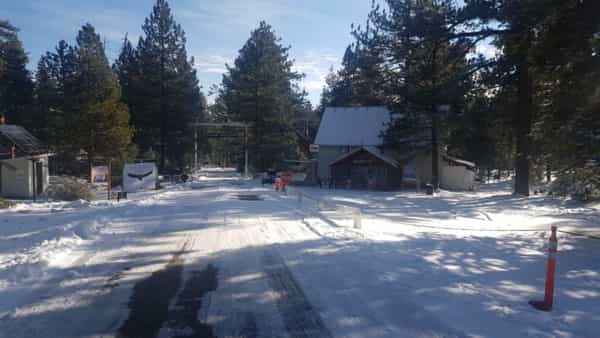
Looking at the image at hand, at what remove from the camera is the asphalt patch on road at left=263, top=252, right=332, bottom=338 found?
5.11 meters

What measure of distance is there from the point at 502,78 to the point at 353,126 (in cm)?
1911

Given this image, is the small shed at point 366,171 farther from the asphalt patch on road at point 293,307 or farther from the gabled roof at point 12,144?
the asphalt patch on road at point 293,307

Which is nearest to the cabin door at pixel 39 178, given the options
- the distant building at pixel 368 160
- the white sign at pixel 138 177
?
the white sign at pixel 138 177

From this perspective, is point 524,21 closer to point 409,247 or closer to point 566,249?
point 566,249

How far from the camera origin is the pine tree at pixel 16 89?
46594mm

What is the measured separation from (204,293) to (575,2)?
12.1 metres

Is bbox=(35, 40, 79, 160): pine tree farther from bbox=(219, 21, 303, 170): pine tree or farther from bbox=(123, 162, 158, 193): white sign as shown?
bbox=(219, 21, 303, 170): pine tree

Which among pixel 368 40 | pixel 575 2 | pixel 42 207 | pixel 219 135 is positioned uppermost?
pixel 368 40

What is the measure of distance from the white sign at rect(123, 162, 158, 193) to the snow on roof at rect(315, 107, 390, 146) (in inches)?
741

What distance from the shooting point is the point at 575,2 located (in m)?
11.7

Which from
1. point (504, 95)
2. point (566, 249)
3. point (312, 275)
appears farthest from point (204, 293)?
point (504, 95)

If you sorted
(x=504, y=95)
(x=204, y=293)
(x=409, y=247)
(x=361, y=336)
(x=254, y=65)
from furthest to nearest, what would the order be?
(x=254, y=65) < (x=504, y=95) < (x=409, y=247) < (x=204, y=293) < (x=361, y=336)

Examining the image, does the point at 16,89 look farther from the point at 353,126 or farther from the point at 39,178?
the point at 353,126

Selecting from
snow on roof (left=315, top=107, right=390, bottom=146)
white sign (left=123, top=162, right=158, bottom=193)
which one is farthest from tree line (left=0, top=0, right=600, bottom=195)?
white sign (left=123, top=162, right=158, bottom=193)
